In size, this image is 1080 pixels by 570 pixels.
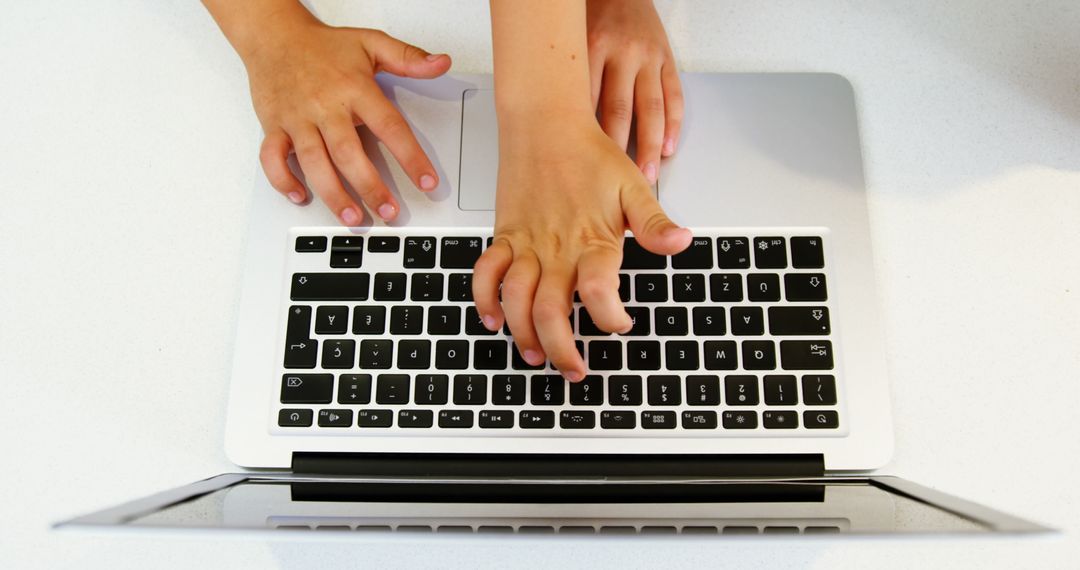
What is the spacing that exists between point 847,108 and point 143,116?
1.84 feet

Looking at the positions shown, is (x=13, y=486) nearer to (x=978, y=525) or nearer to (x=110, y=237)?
(x=110, y=237)

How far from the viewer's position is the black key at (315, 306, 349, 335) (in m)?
0.49

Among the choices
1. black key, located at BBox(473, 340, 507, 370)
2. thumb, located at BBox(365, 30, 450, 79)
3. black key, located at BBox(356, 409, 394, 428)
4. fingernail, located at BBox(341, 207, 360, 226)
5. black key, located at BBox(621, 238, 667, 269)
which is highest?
thumb, located at BBox(365, 30, 450, 79)

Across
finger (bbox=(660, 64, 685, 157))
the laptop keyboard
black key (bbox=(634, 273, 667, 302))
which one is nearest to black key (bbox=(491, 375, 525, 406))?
the laptop keyboard

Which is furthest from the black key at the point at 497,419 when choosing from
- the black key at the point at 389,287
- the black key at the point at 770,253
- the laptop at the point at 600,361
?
the black key at the point at 770,253

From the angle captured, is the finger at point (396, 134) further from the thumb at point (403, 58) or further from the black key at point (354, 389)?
the black key at point (354, 389)

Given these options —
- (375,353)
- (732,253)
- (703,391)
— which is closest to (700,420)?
(703,391)

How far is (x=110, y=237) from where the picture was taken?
535 millimetres

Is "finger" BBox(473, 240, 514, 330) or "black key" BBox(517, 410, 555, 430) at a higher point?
"finger" BBox(473, 240, 514, 330)

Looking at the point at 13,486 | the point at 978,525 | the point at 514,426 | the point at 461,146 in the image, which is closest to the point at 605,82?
the point at 461,146

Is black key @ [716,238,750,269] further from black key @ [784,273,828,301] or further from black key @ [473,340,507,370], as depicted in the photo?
black key @ [473,340,507,370]

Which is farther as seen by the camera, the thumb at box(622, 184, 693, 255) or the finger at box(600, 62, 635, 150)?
the finger at box(600, 62, 635, 150)

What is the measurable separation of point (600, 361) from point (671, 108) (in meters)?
0.20

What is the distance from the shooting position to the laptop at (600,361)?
458 mm
